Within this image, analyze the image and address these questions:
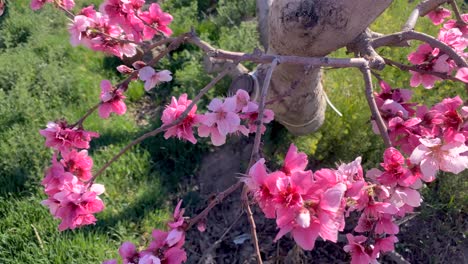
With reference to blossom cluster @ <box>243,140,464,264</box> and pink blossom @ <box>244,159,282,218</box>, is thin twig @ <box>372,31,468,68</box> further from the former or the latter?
pink blossom @ <box>244,159,282,218</box>

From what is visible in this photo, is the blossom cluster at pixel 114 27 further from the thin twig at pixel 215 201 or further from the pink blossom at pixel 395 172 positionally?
the pink blossom at pixel 395 172

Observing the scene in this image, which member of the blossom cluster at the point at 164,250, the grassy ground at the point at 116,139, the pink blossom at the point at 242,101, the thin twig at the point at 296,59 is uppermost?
the thin twig at the point at 296,59

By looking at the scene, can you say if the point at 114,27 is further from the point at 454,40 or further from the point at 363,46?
the point at 454,40

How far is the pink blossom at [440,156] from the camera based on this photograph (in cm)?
111

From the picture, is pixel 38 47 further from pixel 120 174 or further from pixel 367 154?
pixel 367 154

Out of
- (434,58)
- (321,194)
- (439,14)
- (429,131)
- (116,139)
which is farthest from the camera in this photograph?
(116,139)

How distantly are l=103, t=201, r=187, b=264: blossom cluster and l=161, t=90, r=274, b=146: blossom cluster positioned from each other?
229mm

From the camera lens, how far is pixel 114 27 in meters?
1.73

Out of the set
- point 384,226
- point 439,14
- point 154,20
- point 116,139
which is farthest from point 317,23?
point 116,139

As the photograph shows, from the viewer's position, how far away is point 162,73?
5.03 feet

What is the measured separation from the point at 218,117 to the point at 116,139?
2.05m

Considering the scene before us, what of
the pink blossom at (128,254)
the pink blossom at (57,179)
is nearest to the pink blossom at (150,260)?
the pink blossom at (128,254)

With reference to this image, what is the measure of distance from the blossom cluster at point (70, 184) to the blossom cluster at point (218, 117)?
288 mm

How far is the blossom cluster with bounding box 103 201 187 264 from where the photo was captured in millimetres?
1155
